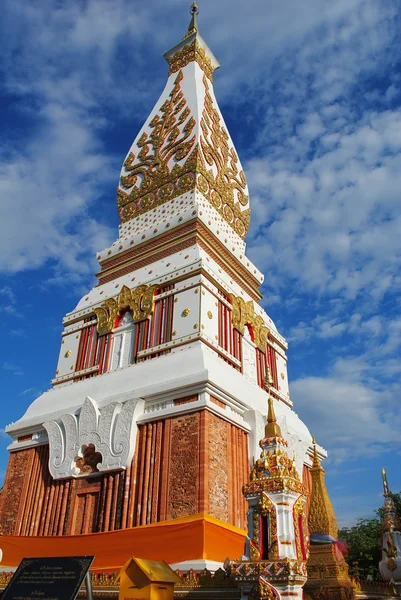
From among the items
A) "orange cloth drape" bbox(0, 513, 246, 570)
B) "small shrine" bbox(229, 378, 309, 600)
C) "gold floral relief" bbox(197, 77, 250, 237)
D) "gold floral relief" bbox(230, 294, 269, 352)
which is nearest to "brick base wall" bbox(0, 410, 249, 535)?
"orange cloth drape" bbox(0, 513, 246, 570)

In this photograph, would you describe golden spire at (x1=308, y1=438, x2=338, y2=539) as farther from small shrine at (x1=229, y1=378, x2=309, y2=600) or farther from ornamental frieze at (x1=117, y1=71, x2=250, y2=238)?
ornamental frieze at (x1=117, y1=71, x2=250, y2=238)

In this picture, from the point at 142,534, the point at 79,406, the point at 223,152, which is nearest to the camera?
the point at 142,534

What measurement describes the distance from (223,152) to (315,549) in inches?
568

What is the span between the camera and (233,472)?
37.3ft

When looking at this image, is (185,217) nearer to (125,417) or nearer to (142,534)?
(125,417)

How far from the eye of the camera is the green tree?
2547cm

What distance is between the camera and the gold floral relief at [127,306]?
14570 millimetres

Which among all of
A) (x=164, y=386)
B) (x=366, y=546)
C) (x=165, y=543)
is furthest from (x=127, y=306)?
(x=366, y=546)

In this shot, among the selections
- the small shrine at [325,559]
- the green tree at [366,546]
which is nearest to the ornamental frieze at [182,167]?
the small shrine at [325,559]

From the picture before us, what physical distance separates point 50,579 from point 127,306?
28.1 ft

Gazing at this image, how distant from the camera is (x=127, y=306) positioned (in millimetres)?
15109

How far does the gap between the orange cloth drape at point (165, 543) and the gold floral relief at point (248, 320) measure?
19.1 ft

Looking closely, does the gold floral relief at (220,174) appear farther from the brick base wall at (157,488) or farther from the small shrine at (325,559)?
the small shrine at (325,559)

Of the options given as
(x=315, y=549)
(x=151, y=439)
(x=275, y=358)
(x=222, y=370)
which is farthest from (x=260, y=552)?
(x=275, y=358)
